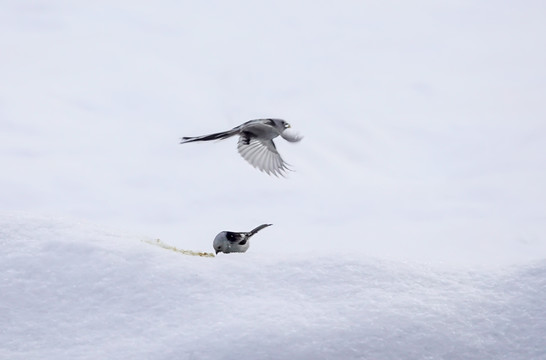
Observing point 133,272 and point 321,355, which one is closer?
point 321,355

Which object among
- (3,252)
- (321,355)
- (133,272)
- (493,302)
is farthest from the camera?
(3,252)

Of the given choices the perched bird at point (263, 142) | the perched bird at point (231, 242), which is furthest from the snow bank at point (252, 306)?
the perched bird at point (263, 142)

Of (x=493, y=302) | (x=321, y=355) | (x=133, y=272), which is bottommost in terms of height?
(x=321, y=355)

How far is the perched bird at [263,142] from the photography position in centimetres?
832

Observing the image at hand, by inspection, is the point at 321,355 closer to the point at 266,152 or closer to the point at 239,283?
the point at 239,283

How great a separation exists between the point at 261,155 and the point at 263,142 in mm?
184

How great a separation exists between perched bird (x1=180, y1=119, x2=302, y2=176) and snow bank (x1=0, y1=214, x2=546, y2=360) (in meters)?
1.36

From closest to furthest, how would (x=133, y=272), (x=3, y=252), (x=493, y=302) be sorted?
1. (x=493, y=302)
2. (x=133, y=272)
3. (x=3, y=252)

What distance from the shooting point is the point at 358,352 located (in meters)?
5.69

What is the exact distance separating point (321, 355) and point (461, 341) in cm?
118

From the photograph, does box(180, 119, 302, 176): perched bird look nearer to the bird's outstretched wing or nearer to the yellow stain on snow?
the bird's outstretched wing

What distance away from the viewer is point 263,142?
27.9 feet

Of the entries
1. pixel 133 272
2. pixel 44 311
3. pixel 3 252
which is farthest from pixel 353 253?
pixel 3 252

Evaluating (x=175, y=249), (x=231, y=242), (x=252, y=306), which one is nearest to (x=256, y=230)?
(x=231, y=242)
